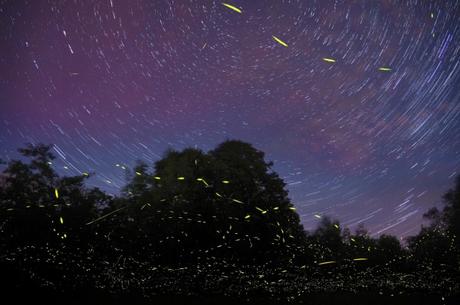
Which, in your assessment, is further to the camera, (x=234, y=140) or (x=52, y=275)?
(x=234, y=140)

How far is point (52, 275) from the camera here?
15.7 metres

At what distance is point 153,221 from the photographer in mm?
20922

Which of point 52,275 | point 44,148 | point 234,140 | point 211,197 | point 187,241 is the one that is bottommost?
point 52,275

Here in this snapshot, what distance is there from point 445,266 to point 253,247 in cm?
1853

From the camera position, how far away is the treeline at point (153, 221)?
55.1ft

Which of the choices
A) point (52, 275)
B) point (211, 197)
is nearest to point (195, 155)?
point (211, 197)

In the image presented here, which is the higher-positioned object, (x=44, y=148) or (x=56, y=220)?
(x=44, y=148)

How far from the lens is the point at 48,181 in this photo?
20406 mm

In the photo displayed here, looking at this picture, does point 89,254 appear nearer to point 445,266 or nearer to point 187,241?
point 187,241

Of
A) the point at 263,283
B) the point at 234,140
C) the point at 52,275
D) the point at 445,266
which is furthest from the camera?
the point at 445,266

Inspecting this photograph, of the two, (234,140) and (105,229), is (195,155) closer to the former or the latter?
(234,140)

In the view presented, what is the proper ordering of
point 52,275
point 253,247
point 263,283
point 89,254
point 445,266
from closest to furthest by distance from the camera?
point 52,275 → point 89,254 → point 263,283 → point 253,247 → point 445,266

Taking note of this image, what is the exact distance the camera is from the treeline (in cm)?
1680

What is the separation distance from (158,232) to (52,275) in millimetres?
6082
